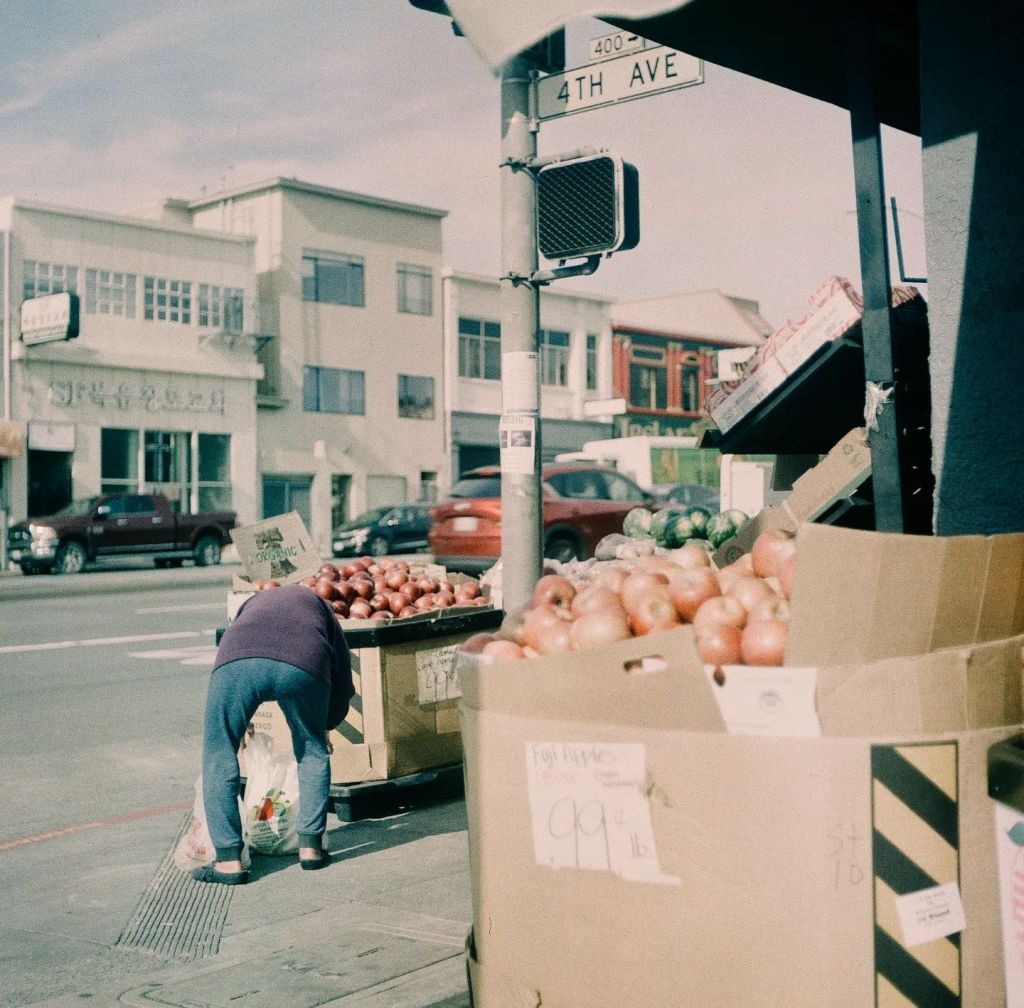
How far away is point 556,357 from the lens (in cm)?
4716

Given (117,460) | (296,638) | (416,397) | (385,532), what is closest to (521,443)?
(296,638)

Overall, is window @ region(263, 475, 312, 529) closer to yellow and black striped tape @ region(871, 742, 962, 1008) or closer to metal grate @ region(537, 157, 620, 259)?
metal grate @ region(537, 157, 620, 259)

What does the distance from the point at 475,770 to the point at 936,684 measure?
0.92m

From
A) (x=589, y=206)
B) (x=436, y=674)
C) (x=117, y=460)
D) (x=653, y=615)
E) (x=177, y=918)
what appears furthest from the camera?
(x=117, y=460)

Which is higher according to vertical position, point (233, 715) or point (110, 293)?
point (110, 293)

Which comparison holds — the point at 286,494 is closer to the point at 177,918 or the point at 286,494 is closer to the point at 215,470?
the point at 215,470

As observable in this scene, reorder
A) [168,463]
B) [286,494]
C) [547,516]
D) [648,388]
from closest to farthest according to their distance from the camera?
[547,516], [168,463], [286,494], [648,388]

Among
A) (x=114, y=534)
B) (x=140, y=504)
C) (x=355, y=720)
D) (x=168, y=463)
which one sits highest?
(x=168, y=463)

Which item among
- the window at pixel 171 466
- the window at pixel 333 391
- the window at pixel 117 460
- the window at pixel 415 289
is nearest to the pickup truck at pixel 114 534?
the window at pixel 171 466

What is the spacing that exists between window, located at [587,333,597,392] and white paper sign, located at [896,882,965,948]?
4588 centimetres

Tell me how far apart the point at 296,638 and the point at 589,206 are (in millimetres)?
2296

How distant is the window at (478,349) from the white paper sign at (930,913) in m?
41.4

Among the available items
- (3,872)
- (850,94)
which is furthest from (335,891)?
(850,94)

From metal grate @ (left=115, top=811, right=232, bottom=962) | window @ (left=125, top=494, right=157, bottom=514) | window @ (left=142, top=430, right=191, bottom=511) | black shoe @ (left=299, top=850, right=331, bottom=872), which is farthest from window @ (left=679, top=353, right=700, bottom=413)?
metal grate @ (left=115, top=811, right=232, bottom=962)
